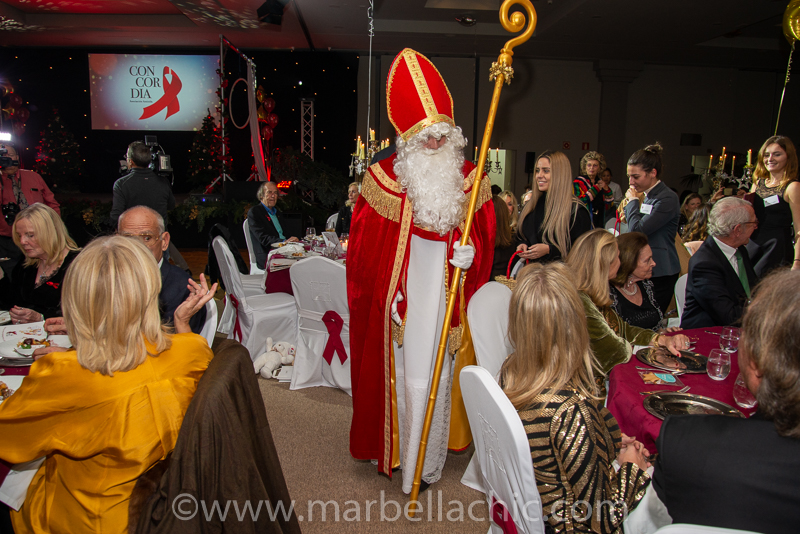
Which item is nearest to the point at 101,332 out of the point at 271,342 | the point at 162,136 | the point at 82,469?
the point at 82,469

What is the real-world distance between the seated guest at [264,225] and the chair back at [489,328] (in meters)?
3.79

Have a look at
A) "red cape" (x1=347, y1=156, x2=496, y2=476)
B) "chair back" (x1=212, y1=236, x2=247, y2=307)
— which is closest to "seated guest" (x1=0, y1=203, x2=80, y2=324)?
"chair back" (x1=212, y1=236, x2=247, y2=307)

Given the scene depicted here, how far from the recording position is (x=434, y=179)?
2.53 m

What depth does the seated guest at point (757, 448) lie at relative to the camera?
917mm

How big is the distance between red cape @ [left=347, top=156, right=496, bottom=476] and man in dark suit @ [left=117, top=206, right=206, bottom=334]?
803 millimetres

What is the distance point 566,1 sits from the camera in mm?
8352

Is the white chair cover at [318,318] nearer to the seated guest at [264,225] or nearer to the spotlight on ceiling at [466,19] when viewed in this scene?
the seated guest at [264,225]

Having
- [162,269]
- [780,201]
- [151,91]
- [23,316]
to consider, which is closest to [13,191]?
[23,316]

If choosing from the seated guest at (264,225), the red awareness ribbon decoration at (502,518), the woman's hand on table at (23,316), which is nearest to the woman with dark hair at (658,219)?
the red awareness ribbon decoration at (502,518)

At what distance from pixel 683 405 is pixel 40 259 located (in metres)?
3.09

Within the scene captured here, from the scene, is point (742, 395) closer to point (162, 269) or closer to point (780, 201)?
point (162, 269)

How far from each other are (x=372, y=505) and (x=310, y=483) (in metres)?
0.39

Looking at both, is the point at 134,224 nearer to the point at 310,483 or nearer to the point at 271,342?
the point at 310,483

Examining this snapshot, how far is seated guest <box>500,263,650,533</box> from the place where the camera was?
1.38m
